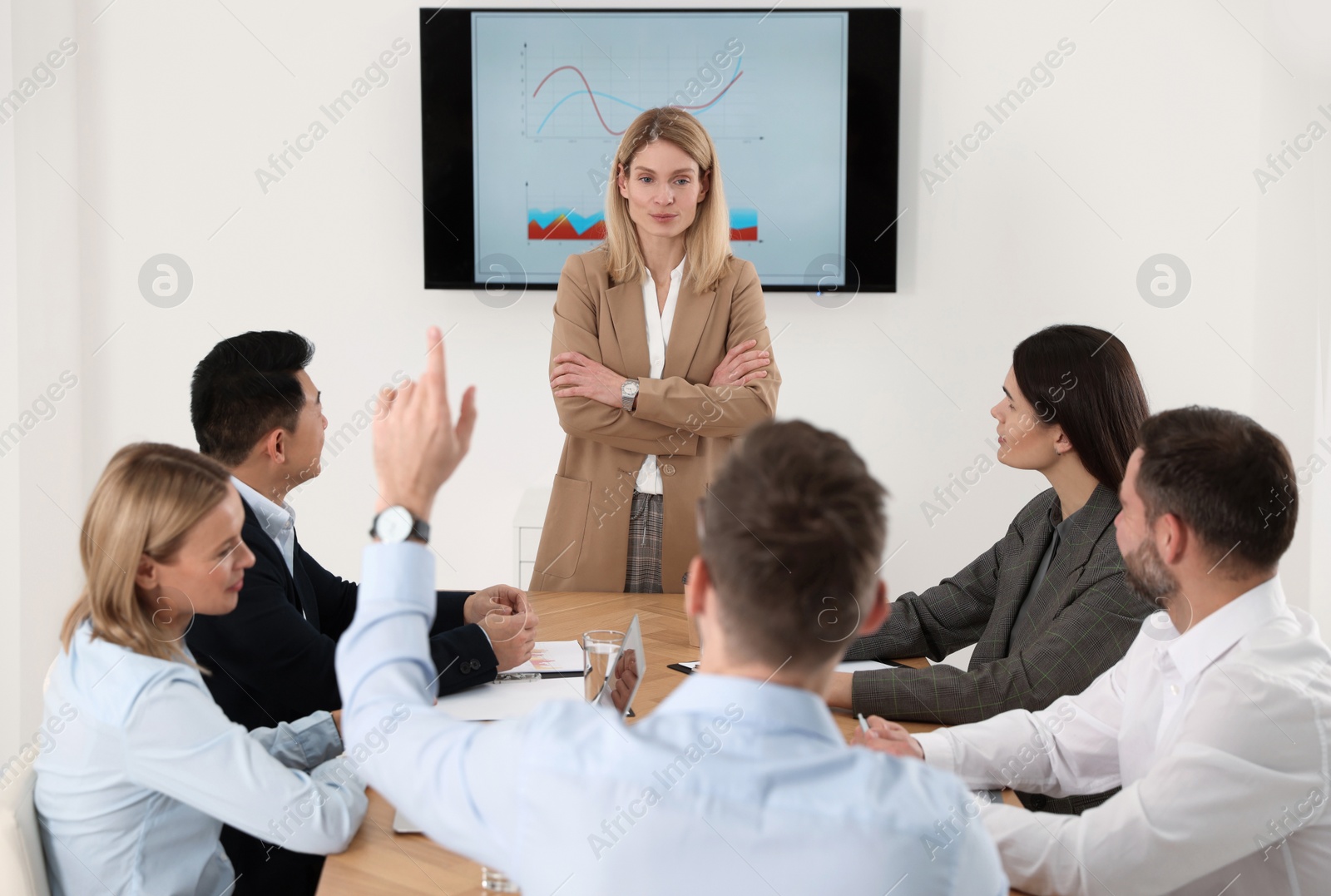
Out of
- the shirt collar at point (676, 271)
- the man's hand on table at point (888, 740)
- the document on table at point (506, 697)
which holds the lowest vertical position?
the document on table at point (506, 697)

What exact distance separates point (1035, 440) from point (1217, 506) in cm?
72

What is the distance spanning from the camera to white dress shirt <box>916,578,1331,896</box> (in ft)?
4.02

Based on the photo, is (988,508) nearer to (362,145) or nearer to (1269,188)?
(1269,188)

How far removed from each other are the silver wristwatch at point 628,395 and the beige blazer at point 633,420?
0.07 feet

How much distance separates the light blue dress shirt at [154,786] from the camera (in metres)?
1.31

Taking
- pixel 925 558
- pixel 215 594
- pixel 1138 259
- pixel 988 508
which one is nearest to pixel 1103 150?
pixel 1138 259

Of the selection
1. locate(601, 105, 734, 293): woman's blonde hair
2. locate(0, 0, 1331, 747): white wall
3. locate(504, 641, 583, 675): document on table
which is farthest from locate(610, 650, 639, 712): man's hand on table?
locate(0, 0, 1331, 747): white wall

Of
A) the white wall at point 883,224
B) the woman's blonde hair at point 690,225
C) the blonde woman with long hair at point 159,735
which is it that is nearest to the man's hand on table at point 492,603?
the blonde woman with long hair at point 159,735

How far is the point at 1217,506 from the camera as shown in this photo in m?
1.38

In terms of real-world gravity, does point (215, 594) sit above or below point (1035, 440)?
below

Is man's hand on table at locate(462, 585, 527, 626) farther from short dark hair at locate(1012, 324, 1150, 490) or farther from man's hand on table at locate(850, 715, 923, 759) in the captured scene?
short dark hair at locate(1012, 324, 1150, 490)

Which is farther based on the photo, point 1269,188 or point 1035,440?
point 1269,188

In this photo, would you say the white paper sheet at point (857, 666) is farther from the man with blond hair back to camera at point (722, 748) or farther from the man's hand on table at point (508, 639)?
the man with blond hair back to camera at point (722, 748)

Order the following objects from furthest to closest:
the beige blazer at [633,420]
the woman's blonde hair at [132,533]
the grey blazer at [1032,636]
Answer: the beige blazer at [633,420] → the grey blazer at [1032,636] → the woman's blonde hair at [132,533]
